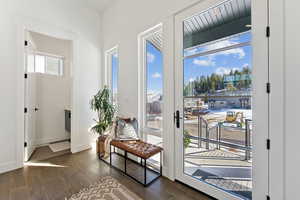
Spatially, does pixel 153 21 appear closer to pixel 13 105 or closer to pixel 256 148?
pixel 256 148

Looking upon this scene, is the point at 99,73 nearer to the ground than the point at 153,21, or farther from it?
nearer to the ground

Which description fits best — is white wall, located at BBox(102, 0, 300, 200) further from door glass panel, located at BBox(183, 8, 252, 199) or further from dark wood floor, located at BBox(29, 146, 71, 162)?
dark wood floor, located at BBox(29, 146, 71, 162)

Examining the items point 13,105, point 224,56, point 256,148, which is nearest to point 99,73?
point 13,105

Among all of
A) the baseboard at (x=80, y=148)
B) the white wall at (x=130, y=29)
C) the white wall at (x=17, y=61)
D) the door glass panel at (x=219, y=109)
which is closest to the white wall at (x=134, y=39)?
the white wall at (x=130, y=29)

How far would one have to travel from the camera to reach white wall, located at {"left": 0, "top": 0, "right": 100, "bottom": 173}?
8.33ft

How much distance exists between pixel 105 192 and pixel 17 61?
105 inches

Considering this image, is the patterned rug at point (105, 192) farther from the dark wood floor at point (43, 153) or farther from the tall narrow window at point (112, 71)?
the tall narrow window at point (112, 71)

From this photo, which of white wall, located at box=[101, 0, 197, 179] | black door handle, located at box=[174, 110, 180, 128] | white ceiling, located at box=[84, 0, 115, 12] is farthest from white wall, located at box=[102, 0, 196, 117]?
black door handle, located at box=[174, 110, 180, 128]

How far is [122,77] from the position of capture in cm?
319

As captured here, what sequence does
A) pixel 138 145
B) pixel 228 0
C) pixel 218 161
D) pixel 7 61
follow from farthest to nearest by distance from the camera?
1. pixel 7 61
2. pixel 138 145
3. pixel 218 161
4. pixel 228 0

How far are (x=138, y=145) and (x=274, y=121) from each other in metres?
1.73

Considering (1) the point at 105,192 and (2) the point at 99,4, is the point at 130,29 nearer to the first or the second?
(2) the point at 99,4

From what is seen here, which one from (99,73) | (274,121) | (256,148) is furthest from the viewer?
(99,73)

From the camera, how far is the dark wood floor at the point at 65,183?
1864mm
